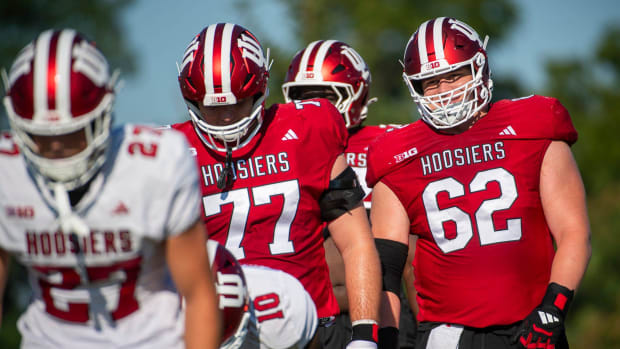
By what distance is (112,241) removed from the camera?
2754 mm

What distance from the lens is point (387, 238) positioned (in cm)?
431

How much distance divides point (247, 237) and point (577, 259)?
1.62m

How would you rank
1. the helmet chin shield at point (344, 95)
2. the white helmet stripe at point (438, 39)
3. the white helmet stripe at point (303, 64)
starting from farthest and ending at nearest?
the white helmet stripe at point (303, 64) → the helmet chin shield at point (344, 95) → the white helmet stripe at point (438, 39)

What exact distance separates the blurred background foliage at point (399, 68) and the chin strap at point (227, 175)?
616 inches

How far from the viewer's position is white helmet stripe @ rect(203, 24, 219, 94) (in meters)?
4.06

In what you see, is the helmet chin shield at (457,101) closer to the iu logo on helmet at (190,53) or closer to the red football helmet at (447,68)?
the red football helmet at (447,68)

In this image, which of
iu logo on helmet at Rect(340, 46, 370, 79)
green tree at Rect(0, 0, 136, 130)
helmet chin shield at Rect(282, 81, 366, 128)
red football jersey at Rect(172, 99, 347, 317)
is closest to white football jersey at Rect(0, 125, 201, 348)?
red football jersey at Rect(172, 99, 347, 317)

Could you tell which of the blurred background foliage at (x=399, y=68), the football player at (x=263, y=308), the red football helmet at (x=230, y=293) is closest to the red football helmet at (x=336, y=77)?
the football player at (x=263, y=308)

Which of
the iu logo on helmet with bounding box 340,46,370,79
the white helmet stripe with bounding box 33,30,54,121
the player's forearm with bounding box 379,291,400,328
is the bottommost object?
the player's forearm with bounding box 379,291,400,328

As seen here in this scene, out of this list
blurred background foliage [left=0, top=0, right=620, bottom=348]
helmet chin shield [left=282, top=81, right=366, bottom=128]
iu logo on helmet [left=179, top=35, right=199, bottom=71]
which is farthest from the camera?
blurred background foliage [left=0, top=0, right=620, bottom=348]

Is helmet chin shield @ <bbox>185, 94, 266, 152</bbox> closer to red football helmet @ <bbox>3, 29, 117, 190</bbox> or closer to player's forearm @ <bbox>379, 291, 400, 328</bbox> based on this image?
player's forearm @ <bbox>379, 291, 400, 328</bbox>

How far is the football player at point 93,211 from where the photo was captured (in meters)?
2.70

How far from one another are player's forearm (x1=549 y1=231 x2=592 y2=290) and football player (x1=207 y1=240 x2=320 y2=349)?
1.21m

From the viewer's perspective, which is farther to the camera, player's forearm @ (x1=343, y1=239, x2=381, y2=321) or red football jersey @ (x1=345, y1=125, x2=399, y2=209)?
red football jersey @ (x1=345, y1=125, x2=399, y2=209)
